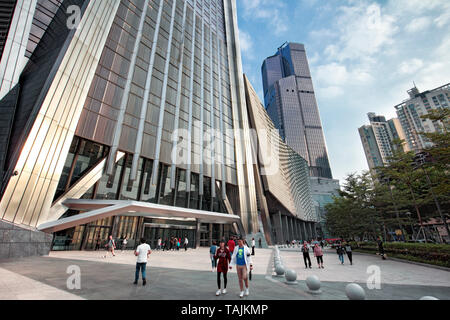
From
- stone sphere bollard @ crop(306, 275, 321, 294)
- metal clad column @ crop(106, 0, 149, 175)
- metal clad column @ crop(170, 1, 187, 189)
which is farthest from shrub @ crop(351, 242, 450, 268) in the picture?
metal clad column @ crop(106, 0, 149, 175)

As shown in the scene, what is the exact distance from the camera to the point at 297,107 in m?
162

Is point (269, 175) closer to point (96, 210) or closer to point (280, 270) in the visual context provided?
point (96, 210)

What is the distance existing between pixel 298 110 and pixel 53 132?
543 feet

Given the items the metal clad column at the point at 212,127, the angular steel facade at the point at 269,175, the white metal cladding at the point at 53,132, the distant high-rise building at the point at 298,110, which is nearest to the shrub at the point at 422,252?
the metal clad column at the point at 212,127

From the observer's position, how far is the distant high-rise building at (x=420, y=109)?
104 metres

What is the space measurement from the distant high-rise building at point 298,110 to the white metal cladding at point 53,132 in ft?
483

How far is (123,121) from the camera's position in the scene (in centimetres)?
2153

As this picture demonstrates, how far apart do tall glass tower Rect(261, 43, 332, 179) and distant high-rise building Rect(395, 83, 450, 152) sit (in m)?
48.5

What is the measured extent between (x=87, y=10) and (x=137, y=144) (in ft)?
41.5

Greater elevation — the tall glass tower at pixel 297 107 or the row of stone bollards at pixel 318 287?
the tall glass tower at pixel 297 107

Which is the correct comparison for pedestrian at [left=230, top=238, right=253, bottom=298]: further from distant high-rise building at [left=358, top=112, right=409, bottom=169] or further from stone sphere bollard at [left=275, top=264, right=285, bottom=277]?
distant high-rise building at [left=358, top=112, right=409, bottom=169]

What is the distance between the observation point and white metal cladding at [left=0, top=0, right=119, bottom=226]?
12906 millimetres

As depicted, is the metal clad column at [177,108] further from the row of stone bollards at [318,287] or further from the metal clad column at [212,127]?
the row of stone bollards at [318,287]

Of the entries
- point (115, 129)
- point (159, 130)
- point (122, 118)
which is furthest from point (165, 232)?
point (122, 118)
